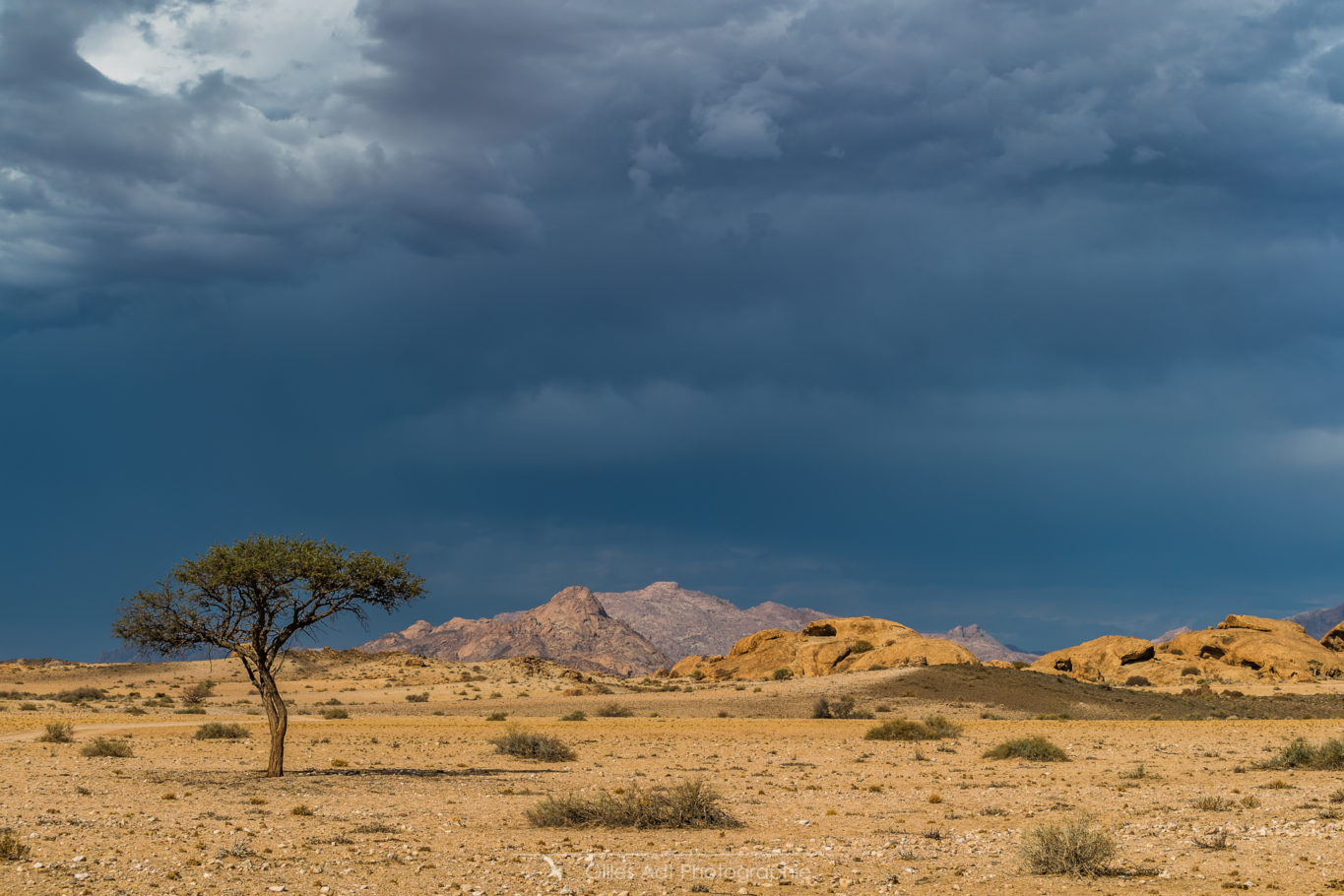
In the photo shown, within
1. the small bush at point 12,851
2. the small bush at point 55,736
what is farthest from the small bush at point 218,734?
the small bush at point 12,851

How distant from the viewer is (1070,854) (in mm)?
13938

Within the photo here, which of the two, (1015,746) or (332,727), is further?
(332,727)

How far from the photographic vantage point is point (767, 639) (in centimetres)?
9319

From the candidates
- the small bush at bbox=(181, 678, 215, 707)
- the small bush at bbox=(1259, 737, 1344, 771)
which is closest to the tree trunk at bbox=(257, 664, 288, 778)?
the small bush at bbox=(1259, 737, 1344, 771)

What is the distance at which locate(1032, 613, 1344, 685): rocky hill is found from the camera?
83.7 meters

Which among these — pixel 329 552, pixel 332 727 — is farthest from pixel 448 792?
pixel 332 727

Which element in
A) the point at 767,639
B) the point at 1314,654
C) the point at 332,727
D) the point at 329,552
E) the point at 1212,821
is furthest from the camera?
the point at 767,639

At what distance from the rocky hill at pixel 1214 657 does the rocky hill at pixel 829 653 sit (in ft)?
51.4

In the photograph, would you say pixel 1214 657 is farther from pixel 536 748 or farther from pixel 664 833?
pixel 664 833

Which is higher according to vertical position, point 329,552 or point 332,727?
point 329,552

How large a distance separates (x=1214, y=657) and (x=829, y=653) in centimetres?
3752

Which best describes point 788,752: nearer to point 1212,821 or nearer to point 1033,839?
point 1212,821

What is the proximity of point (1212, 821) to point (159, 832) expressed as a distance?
61.0 ft

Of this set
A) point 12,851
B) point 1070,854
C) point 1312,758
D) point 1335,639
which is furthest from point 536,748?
point 1335,639
